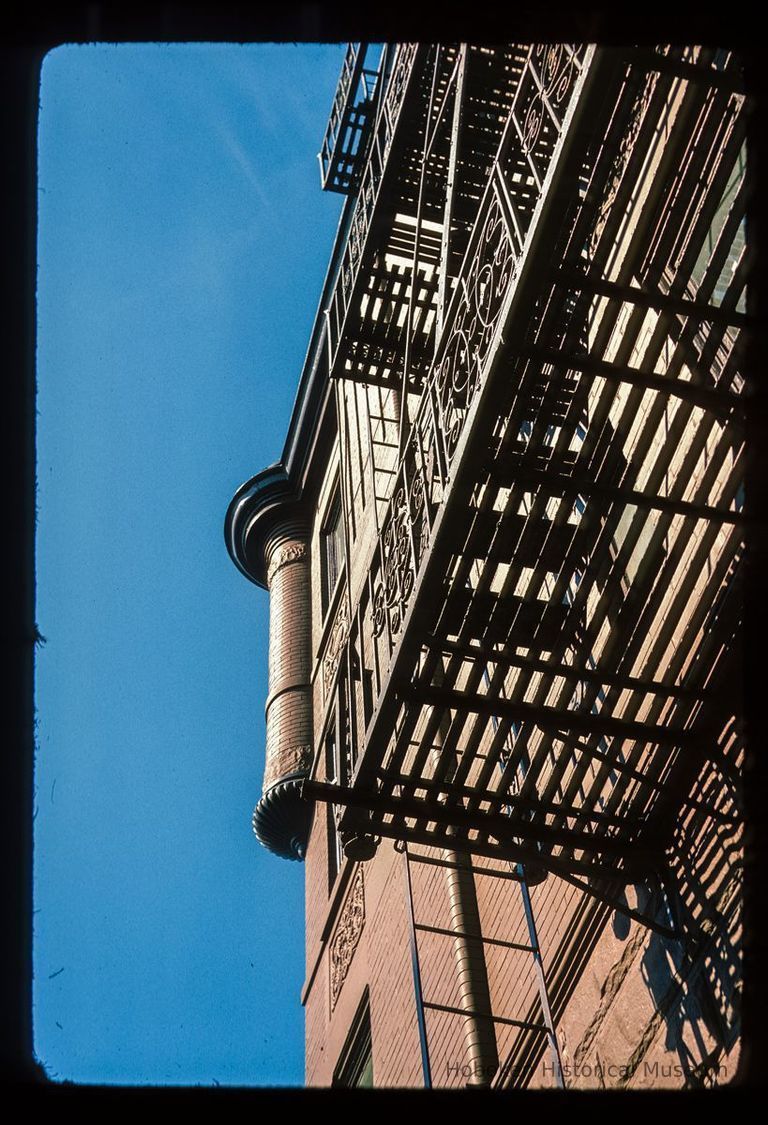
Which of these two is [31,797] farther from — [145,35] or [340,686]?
[340,686]

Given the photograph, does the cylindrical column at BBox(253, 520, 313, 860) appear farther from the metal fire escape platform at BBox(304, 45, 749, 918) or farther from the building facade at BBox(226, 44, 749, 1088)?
the metal fire escape platform at BBox(304, 45, 749, 918)

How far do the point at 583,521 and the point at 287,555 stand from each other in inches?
597

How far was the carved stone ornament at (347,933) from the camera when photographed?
12500 mm

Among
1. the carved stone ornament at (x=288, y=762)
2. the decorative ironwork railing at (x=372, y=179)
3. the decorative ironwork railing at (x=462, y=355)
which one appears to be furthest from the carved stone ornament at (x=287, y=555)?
the decorative ironwork railing at (x=462, y=355)

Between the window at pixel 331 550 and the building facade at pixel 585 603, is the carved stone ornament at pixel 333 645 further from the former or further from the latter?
the building facade at pixel 585 603

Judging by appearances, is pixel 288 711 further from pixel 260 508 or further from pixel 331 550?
pixel 260 508

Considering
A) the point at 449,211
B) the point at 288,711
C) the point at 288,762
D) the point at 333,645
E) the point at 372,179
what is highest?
the point at 449,211

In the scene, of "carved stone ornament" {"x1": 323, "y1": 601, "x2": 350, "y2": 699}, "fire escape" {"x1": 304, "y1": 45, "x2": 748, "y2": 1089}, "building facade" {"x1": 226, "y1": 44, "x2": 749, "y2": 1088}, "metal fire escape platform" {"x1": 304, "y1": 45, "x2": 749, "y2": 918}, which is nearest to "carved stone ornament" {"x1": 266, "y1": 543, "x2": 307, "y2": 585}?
"carved stone ornament" {"x1": 323, "y1": 601, "x2": 350, "y2": 699}

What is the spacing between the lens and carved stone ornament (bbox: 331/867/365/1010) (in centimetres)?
1250

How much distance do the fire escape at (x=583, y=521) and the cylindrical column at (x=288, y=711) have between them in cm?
945

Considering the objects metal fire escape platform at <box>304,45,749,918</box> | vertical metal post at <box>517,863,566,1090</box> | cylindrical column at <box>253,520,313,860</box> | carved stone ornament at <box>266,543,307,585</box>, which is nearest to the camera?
metal fire escape platform at <box>304,45,749,918</box>

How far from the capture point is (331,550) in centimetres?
1917

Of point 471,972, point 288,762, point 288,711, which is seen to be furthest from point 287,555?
point 471,972

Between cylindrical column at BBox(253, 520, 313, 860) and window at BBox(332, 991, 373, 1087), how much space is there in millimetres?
4730
